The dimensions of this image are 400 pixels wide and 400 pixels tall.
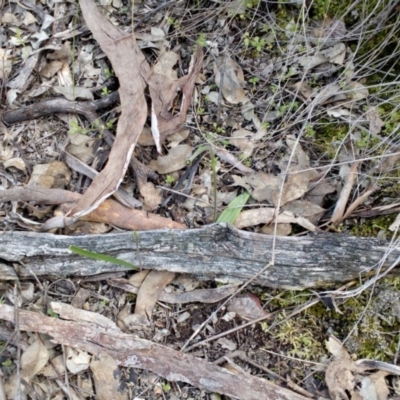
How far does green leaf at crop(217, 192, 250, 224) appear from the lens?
6.16 ft

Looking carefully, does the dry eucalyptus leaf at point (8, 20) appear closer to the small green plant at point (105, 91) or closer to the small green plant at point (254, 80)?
the small green plant at point (105, 91)

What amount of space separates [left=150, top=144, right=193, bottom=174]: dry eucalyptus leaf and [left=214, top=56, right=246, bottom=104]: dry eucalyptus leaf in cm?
35

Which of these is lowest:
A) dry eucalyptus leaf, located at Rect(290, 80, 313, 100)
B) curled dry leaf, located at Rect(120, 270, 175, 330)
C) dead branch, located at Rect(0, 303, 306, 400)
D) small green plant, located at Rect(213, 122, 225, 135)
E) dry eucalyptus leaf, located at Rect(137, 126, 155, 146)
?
dead branch, located at Rect(0, 303, 306, 400)

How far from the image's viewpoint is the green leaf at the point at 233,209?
188 cm

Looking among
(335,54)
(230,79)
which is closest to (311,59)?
(335,54)

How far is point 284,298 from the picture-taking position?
1.82 m

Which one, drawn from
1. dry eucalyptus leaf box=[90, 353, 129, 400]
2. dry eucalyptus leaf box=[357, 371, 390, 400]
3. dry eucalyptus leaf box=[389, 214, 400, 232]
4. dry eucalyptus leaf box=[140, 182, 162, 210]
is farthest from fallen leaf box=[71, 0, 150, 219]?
dry eucalyptus leaf box=[357, 371, 390, 400]

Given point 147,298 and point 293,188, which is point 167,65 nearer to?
point 293,188

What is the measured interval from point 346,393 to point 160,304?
30.9 inches

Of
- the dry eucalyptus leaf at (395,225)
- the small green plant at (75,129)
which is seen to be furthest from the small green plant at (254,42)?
the dry eucalyptus leaf at (395,225)

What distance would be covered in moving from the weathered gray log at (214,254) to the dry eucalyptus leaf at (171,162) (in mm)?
305

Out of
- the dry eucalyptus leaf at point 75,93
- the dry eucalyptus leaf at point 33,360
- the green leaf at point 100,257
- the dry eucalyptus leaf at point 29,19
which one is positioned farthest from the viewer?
the dry eucalyptus leaf at point 29,19

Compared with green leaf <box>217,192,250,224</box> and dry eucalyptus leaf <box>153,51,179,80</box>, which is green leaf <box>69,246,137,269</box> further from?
dry eucalyptus leaf <box>153,51,179,80</box>

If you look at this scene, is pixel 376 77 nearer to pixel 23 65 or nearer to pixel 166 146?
pixel 166 146
